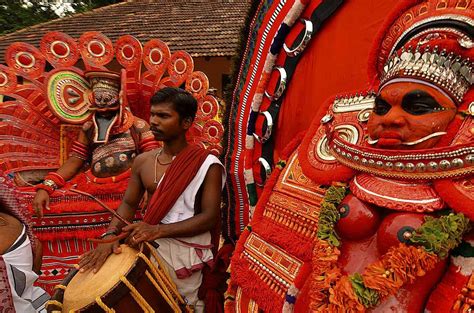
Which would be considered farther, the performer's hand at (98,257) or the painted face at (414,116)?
the performer's hand at (98,257)

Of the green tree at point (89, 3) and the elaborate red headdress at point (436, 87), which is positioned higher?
the green tree at point (89, 3)

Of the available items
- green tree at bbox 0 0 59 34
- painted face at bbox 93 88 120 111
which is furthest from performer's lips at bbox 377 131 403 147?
green tree at bbox 0 0 59 34

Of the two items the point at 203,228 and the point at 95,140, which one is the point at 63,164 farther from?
the point at 203,228

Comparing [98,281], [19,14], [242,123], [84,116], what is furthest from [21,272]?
[19,14]

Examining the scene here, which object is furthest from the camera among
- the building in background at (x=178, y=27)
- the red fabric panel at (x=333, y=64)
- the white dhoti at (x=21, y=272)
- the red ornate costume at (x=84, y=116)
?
the building in background at (x=178, y=27)

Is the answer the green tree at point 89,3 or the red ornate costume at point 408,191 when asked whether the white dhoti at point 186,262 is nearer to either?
the red ornate costume at point 408,191

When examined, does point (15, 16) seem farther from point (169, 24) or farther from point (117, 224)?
point (117, 224)

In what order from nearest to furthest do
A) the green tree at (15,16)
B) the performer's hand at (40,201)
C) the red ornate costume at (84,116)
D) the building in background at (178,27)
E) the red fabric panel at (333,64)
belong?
the red fabric panel at (333,64) < the performer's hand at (40,201) < the red ornate costume at (84,116) < the building in background at (178,27) < the green tree at (15,16)

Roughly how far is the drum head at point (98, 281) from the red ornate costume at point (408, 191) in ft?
2.67

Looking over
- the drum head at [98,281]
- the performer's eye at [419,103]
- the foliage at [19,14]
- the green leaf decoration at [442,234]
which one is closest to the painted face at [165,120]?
the drum head at [98,281]

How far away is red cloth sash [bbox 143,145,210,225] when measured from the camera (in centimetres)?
213

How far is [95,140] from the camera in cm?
359

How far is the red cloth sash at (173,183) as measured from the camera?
213cm

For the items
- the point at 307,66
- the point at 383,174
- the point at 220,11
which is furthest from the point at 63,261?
the point at 220,11
